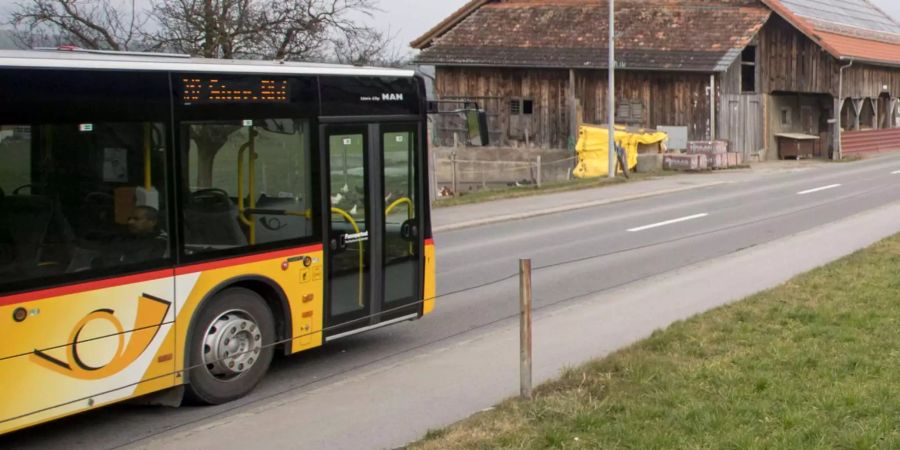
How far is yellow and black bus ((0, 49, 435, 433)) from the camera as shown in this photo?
6.68m

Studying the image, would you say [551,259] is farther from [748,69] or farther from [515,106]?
[748,69]

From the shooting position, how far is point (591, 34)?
4825 cm

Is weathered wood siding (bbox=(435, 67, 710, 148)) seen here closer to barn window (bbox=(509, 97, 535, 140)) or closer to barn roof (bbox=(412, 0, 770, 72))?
barn window (bbox=(509, 97, 535, 140))

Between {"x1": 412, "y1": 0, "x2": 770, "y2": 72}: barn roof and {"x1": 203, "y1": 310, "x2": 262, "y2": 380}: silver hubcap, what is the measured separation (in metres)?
37.8

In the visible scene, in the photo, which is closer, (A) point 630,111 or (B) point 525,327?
(B) point 525,327

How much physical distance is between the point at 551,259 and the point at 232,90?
9.10 m

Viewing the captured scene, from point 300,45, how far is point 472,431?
24.2 meters

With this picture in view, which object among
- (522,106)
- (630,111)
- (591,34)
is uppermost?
(591,34)

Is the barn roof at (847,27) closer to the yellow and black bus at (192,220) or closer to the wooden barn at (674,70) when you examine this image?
the wooden barn at (674,70)

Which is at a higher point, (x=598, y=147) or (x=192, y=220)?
(x=598, y=147)

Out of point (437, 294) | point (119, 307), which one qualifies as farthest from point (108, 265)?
point (437, 294)

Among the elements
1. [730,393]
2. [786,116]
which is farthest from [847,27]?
[730,393]

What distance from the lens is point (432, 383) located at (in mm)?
8711

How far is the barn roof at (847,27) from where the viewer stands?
45844mm
